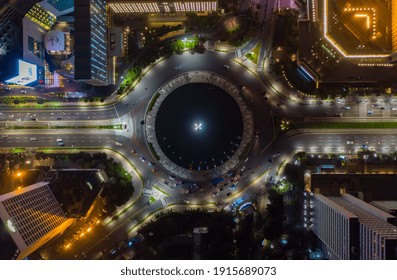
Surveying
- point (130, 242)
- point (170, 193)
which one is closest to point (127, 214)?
point (130, 242)

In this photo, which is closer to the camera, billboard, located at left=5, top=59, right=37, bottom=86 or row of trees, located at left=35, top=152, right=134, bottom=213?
billboard, located at left=5, top=59, right=37, bottom=86

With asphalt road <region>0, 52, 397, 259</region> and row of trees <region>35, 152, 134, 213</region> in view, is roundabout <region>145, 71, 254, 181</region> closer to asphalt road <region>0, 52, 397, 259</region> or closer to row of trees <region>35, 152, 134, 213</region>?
asphalt road <region>0, 52, 397, 259</region>

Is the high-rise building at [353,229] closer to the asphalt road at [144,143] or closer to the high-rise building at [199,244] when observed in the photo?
the asphalt road at [144,143]

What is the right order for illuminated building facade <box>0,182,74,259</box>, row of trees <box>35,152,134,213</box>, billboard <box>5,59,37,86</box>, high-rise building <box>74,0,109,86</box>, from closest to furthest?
illuminated building facade <box>0,182,74,259</box> < high-rise building <box>74,0,109,86</box> < billboard <box>5,59,37,86</box> < row of trees <box>35,152,134,213</box>

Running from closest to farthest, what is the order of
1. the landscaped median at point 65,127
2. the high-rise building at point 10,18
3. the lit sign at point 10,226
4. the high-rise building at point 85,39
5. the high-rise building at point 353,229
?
the high-rise building at point 353,229
the lit sign at point 10,226
the high-rise building at point 85,39
the high-rise building at point 10,18
the landscaped median at point 65,127

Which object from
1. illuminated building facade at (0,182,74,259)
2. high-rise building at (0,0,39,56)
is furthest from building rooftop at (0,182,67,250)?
high-rise building at (0,0,39,56)

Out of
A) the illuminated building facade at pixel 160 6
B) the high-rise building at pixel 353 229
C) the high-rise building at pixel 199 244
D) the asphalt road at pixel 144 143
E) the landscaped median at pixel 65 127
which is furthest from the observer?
the landscaped median at pixel 65 127

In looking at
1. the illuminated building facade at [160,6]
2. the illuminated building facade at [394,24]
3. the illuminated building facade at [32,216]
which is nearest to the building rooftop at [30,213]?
the illuminated building facade at [32,216]
